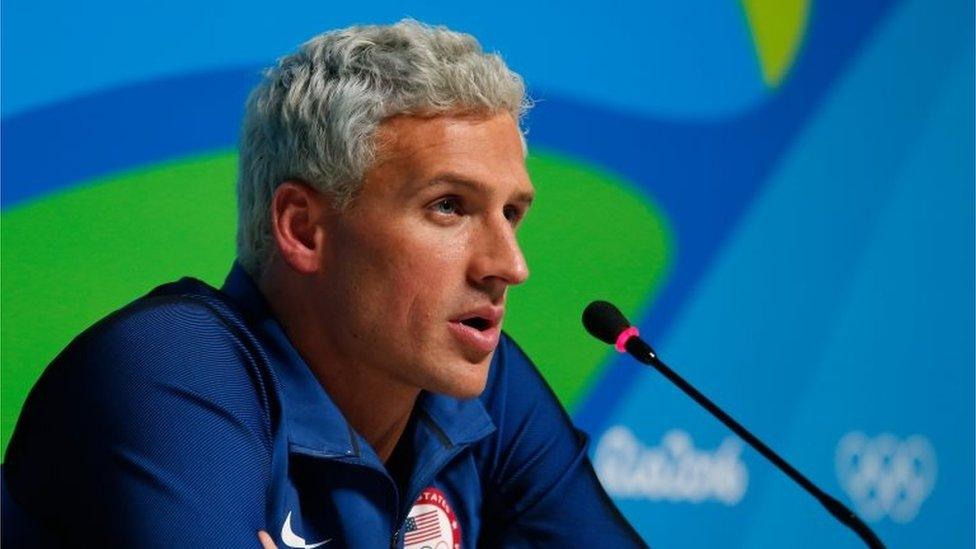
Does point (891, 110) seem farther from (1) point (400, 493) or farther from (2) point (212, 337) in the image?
(2) point (212, 337)

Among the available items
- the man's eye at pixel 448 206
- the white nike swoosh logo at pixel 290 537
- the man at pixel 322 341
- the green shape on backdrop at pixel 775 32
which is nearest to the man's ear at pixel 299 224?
the man at pixel 322 341

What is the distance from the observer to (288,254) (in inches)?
62.6

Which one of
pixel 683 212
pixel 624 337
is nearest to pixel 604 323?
pixel 624 337

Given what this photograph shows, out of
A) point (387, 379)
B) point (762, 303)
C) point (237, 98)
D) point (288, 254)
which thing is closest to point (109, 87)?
point (237, 98)

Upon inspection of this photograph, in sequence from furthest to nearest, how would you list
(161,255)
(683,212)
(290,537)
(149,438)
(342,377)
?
1. (683,212)
2. (161,255)
3. (342,377)
4. (290,537)
5. (149,438)

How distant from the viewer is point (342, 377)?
1.63m

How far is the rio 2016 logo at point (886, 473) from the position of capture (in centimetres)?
Result: 253

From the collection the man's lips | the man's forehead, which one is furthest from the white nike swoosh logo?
the man's forehead

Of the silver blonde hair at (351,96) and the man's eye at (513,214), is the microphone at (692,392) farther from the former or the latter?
the silver blonde hair at (351,96)

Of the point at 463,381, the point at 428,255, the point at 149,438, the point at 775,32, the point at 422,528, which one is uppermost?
the point at 775,32

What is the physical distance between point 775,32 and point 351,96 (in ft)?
3.71

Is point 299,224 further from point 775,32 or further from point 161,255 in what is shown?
point 775,32

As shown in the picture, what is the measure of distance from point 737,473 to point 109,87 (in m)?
1.16

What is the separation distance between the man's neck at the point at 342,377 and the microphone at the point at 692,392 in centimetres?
22
